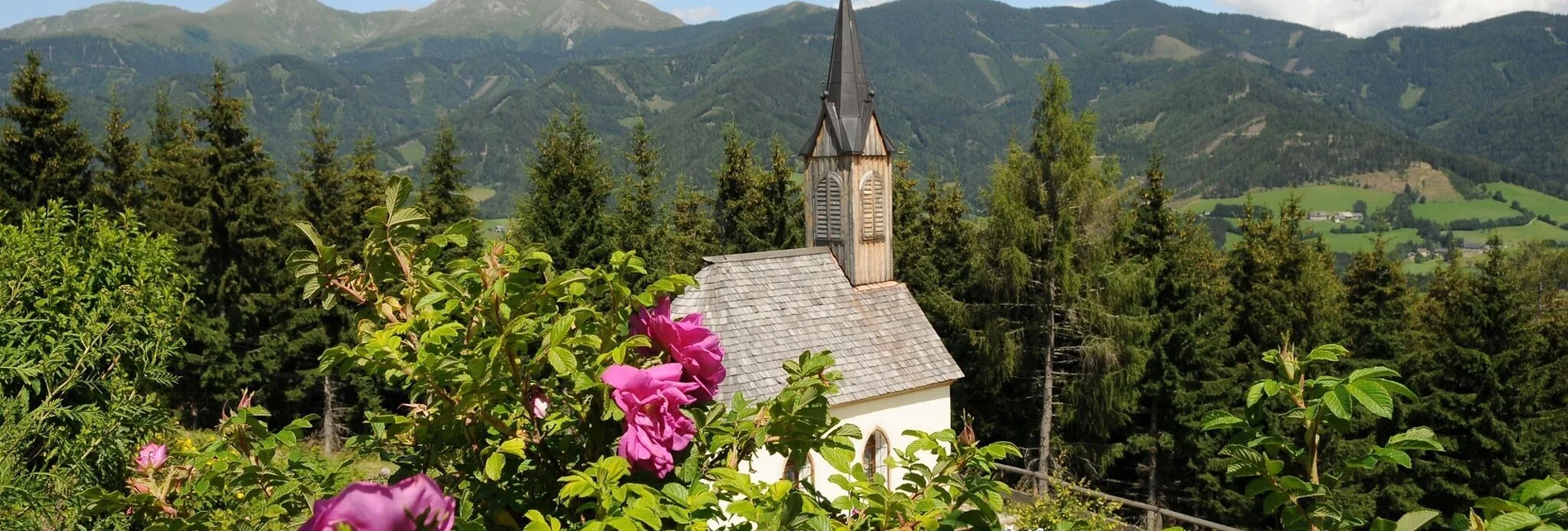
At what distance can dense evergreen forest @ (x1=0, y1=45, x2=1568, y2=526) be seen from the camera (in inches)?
796

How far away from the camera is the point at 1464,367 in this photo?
68.7 feet

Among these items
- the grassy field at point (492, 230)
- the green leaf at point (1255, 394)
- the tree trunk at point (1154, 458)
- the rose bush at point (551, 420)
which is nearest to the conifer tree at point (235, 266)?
the grassy field at point (492, 230)

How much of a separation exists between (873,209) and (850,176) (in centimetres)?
79

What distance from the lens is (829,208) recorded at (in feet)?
57.4

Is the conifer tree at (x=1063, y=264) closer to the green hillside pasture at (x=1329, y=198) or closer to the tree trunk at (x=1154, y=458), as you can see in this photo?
the tree trunk at (x=1154, y=458)

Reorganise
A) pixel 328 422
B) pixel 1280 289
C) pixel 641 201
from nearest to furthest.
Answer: pixel 1280 289 → pixel 328 422 → pixel 641 201

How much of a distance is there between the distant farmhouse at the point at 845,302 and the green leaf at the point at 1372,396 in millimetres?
12065

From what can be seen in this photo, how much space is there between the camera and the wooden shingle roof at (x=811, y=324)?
1473 cm

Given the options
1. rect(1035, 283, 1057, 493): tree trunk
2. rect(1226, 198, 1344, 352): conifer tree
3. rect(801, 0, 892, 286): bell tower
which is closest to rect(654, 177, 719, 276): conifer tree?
rect(801, 0, 892, 286): bell tower

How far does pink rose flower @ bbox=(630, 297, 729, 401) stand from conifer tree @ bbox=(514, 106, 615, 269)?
21.7m

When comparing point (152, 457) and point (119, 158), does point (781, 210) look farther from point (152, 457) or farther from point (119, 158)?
point (152, 457)

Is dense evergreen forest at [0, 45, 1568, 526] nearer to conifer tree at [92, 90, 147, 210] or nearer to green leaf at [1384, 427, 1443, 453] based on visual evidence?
conifer tree at [92, 90, 147, 210]

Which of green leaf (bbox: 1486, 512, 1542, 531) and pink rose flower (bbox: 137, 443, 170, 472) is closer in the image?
green leaf (bbox: 1486, 512, 1542, 531)

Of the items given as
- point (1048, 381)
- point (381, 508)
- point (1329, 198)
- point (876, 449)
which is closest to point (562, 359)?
point (381, 508)
